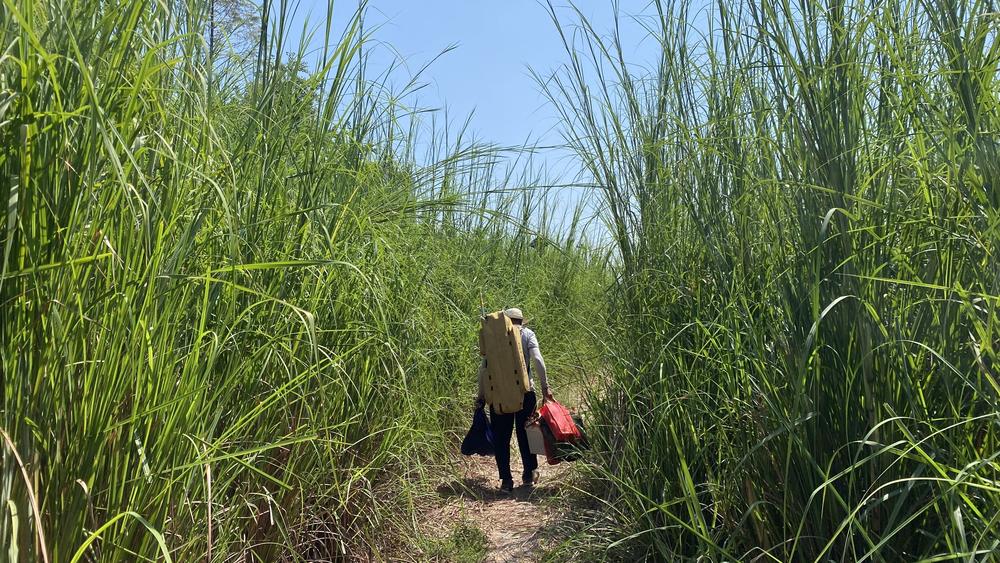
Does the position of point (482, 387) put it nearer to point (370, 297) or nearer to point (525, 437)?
point (525, 437)

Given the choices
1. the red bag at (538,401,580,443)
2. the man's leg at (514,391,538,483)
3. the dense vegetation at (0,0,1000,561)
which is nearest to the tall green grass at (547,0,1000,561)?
the dense vegetation at (0,0,1000,561)

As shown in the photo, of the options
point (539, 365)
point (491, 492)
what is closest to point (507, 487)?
point (491, 492)

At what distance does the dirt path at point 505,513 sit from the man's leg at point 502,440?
0.50 ft

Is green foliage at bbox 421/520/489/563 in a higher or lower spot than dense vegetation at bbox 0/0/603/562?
lower

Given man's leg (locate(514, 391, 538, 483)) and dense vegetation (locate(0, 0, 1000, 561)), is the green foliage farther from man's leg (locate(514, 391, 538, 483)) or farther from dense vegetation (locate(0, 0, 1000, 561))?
man's leg (locate(514, 391, 538, 483))

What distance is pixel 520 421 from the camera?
16.0 ft

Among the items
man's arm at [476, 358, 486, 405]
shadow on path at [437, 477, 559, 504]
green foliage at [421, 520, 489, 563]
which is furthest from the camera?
man's arm at [476, 358, 486, 405]

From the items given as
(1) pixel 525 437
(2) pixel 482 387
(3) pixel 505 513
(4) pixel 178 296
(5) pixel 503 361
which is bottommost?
(3) pixel 505 513

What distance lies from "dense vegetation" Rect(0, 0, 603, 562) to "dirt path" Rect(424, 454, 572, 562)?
63 cm

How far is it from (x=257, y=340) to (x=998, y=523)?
1681 millimetres

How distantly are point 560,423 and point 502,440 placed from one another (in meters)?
0.40

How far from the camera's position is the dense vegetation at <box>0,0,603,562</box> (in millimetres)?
1310

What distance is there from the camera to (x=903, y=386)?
1.65 m

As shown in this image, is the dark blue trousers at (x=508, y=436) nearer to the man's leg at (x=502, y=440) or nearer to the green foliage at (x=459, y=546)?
the man's leg at (x=502, y=440)
